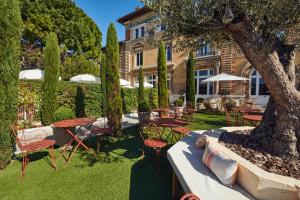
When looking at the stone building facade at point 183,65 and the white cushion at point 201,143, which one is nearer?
the white cushion at point 201,143

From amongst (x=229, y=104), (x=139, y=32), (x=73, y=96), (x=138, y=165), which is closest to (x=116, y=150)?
(x=138, y=165)

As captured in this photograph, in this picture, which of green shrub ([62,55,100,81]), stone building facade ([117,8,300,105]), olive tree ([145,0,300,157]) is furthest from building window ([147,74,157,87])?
olive tree ([145,0,300,157])

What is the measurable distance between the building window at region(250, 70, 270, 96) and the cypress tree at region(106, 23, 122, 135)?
11.8 metres

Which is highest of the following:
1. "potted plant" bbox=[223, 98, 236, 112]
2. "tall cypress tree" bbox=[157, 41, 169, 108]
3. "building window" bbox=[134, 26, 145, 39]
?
"building window" bbox=[134, 26, 145, 39]

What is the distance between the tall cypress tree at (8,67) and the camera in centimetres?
421

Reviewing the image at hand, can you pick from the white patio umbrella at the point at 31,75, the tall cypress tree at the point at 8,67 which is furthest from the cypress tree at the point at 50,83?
the tall cypress tree at the point at 8,67

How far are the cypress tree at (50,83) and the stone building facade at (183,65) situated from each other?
423 centimetres

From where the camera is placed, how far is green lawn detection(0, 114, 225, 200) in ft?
10.8

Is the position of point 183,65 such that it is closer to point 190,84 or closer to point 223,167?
point 190,84

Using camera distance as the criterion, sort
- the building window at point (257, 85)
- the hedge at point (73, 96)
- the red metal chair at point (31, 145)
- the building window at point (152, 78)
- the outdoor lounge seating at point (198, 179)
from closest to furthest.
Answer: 1. the outdoor lounge seating at point (198, 179)
2. the red metal chair at point (31, 145)
3. the hedge at point (73, 96)
4. the building window at point (257, 85)
5. the building window at point (152, 78)

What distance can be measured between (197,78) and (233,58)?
147 inches

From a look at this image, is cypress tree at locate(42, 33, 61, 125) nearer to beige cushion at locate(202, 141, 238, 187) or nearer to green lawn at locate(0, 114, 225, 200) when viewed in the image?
green lawn at locate(0, 114, 225, 200)

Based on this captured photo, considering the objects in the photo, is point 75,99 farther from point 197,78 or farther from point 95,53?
point 95,53

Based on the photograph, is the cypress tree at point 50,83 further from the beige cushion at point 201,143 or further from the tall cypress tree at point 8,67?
the beige cushion at point 201,143
